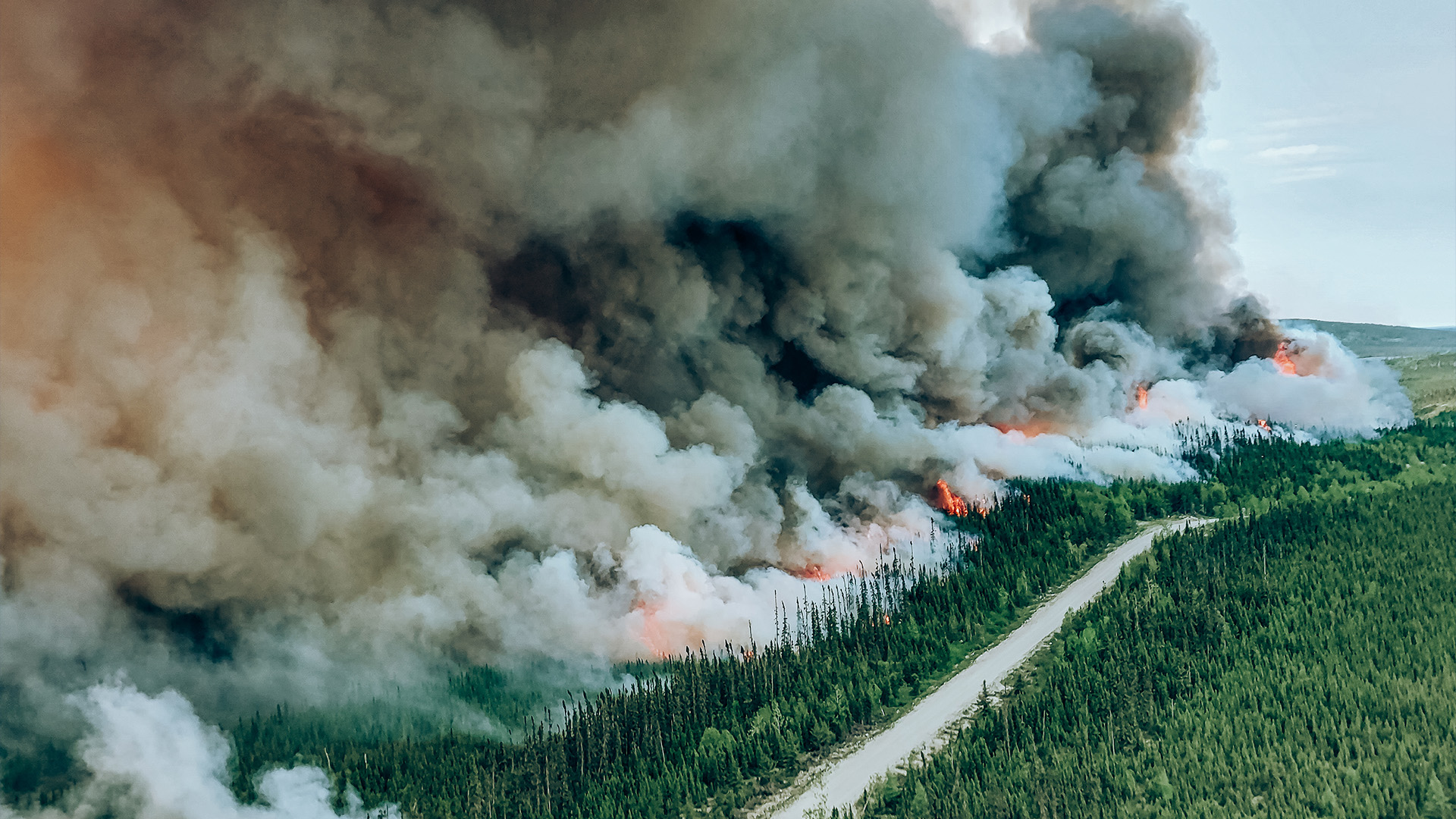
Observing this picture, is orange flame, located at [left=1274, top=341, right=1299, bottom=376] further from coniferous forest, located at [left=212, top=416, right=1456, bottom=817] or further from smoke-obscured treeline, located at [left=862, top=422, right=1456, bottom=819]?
smoke-obscured treeline, located at [left=862, top=422, right=1456, bottom=819]

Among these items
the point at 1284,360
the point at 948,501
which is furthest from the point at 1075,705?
the point at 1284,360

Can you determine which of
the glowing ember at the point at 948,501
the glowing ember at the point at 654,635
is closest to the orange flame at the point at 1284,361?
the glowing ember at the point at 948,501

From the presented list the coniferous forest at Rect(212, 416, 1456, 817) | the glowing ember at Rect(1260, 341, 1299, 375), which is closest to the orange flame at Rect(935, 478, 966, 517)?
the coniferous forest at Rect(212, 416, 1456, 817)

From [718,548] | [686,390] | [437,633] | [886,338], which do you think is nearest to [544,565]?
[437,633]

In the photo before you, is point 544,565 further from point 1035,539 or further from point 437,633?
point 1035,539

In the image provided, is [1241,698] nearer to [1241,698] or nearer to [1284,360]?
[1241,698]

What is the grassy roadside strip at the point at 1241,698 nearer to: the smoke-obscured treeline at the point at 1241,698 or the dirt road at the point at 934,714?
the smoke-obscured treeline at the point at 1241,698
